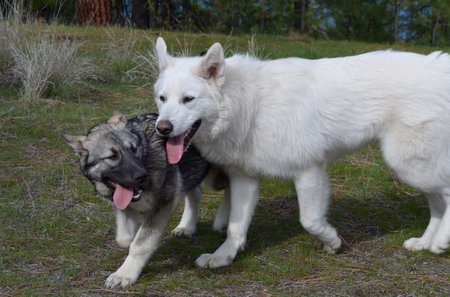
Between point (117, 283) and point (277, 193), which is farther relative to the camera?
point (277, 193)

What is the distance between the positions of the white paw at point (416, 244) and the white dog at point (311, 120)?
0.31 feet

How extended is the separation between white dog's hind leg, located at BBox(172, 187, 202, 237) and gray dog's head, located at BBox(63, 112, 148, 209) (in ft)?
3.01

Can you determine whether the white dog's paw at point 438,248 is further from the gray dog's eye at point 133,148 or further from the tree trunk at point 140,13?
the tree trunk at point 140,13

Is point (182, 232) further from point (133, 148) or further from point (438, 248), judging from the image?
point (438, 248)

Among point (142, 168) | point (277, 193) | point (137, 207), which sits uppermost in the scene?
point (142, 168)

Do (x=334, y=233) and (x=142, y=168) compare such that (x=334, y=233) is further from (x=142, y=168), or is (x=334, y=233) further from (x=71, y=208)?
(x=71, y=208)

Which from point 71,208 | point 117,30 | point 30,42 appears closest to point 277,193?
point 71,208

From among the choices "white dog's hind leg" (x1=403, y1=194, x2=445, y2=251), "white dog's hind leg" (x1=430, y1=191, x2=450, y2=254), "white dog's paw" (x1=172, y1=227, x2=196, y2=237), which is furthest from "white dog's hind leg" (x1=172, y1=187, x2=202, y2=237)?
"white dog's hind leg" (x1=430, y1=191, x2=450, y2=254)

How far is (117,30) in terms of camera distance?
1272 cm

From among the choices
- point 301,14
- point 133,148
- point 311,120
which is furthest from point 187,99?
point 301,14

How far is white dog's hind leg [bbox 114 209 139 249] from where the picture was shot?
453 centimetres

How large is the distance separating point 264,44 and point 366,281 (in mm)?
9287

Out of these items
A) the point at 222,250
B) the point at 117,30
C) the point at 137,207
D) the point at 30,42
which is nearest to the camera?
the point at 137,207

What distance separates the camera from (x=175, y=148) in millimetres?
4355
